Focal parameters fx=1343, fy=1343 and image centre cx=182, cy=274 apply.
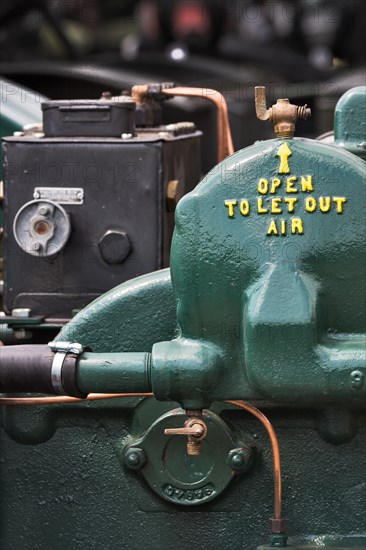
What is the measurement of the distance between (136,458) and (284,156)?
1.90ft

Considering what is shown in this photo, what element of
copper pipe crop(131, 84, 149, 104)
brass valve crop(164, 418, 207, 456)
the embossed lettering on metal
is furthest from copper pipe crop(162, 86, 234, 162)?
brass valve crop(164, 418, 207, 456)

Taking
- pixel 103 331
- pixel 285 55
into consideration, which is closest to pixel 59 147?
pixel 103 331

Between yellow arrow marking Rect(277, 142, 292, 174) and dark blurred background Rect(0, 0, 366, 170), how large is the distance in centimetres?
301

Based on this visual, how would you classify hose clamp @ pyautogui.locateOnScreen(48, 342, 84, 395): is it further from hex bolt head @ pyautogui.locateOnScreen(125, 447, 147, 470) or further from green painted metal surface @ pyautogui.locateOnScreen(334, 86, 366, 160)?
green painted metal surface @ pyautogui.locateOnScreen(334, 86, 366, 160)

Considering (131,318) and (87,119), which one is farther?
(87,119)

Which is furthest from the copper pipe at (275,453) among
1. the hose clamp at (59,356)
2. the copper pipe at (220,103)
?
the copper pipe at (220,103)

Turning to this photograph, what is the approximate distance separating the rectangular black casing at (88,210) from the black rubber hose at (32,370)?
42 cm

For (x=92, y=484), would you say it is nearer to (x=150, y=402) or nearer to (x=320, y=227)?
(x=150, y=402)

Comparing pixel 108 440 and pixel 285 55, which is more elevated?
pixel 285 55

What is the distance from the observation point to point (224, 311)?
1.94 m

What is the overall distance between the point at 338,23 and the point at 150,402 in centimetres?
1064

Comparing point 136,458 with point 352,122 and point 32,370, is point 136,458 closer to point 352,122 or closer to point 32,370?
point 32,370

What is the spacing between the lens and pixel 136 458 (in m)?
2.18

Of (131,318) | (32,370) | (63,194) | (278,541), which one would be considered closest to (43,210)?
(63,194)
